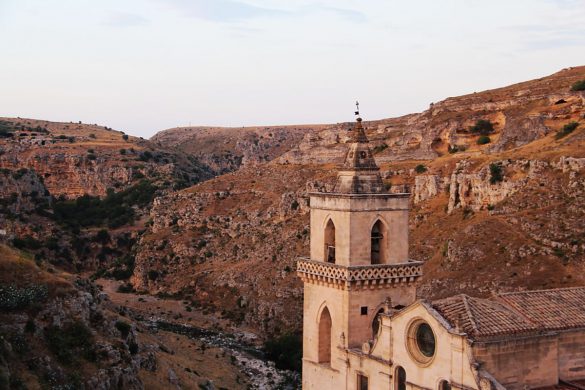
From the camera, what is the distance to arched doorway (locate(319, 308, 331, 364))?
1106 inches

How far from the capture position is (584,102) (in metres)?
75.8

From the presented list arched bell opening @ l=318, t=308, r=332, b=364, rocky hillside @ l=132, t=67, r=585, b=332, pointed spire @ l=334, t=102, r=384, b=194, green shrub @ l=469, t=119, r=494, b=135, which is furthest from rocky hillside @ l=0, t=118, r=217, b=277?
pointed spire @ l=334, t=102, r=384, b=194

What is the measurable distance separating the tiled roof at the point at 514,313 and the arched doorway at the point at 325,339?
17.6 ft

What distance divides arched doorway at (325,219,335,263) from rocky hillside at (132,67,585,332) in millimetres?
24430

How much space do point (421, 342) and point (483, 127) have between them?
65.1 meters

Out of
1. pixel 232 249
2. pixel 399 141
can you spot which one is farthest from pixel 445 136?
pixel 232 249

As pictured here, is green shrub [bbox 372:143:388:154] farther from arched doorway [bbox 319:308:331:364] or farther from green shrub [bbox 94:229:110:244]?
arched doorway [bbox 319:308:331:364]

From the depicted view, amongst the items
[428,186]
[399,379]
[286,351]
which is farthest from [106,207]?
[399,379]

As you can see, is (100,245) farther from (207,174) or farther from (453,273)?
(453,273)

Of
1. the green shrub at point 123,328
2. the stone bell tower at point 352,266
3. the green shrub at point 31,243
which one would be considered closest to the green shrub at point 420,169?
the green shrub at point 123,328

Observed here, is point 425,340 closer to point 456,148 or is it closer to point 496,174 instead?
point 496,174

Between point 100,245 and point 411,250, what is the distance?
2284 inches

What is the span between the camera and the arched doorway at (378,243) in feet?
89.6

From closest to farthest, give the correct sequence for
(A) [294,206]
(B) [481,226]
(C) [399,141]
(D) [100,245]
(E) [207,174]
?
(B) [481,226]
(A) [294,206]
(C) [399,141]
(D) [100,245]
(E) [207,174]
